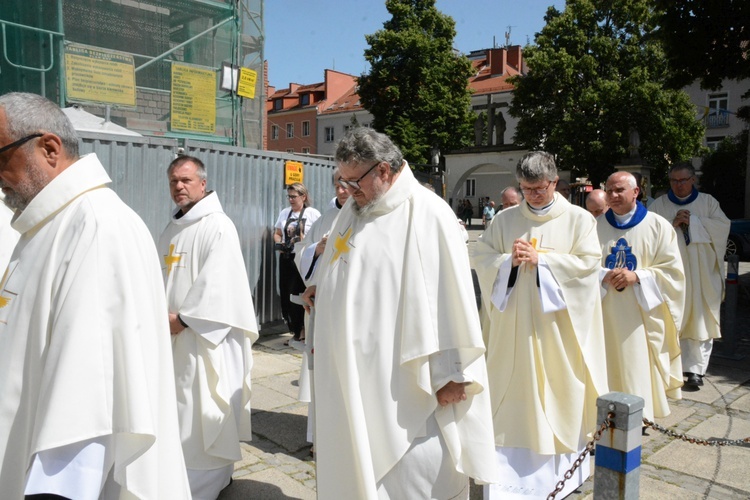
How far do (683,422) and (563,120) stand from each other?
2625cm

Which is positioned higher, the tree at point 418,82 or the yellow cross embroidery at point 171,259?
the tree at point 418,82

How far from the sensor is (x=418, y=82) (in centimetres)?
3781

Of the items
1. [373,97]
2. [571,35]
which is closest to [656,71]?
[571,35]

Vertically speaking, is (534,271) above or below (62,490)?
above

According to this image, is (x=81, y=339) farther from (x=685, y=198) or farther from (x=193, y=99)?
(x=193, y=99)

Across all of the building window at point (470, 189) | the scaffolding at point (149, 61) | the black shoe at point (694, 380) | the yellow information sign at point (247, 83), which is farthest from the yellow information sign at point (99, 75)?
the building window at point (470, 189)

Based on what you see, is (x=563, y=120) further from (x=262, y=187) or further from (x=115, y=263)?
(x=115, y=263)

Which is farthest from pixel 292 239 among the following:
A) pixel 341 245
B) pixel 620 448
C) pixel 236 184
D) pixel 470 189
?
pixel 470 189

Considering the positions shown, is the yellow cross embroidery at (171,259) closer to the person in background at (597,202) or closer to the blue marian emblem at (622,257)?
the blue marian emblem at (622,257)

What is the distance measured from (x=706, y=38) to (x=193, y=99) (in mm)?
9042

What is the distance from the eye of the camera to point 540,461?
4.11 m

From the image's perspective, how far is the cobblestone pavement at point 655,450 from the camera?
162 inches

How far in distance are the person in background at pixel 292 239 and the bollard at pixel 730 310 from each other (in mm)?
4941

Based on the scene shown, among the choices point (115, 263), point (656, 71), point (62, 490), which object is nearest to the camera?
point (62, 490)
